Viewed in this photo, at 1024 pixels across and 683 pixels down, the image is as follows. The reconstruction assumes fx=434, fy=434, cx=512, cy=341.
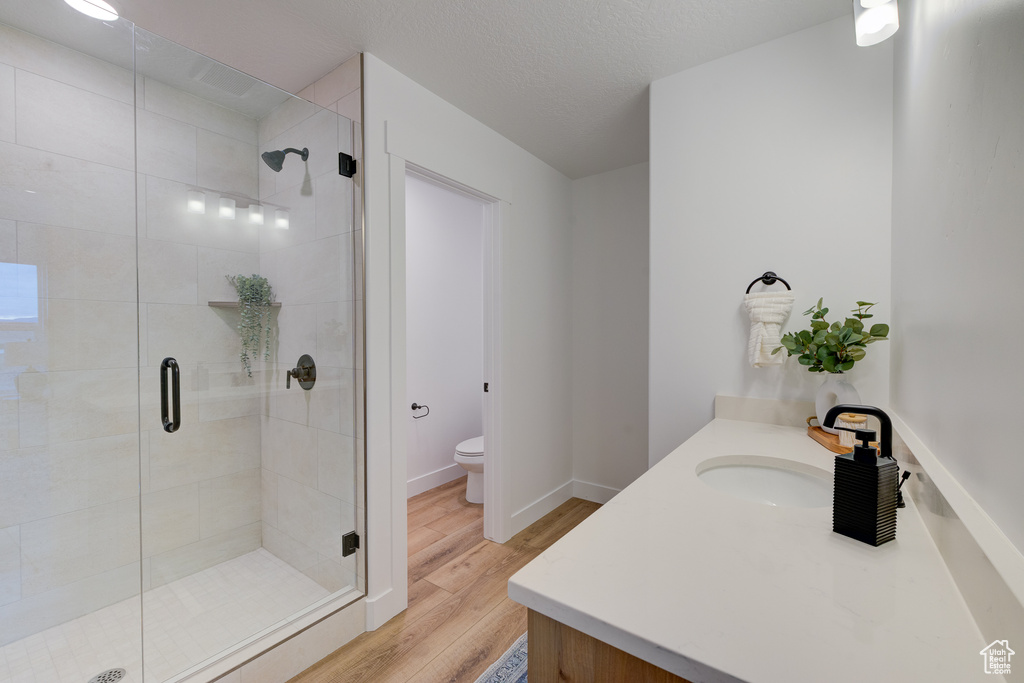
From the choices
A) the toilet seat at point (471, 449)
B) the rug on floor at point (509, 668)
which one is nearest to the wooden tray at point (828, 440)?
the rug on floor at point (509, 668)

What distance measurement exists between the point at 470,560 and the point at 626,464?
128cm

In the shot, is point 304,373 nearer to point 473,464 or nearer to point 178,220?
point 178,220

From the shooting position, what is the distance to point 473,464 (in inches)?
117

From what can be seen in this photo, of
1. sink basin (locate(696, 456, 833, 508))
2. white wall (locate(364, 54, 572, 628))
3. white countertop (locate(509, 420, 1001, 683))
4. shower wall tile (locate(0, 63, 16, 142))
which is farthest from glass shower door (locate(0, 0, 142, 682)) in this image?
sink basin (locate(696, 456, 833, 508))

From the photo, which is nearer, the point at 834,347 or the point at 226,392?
the point at 834,347

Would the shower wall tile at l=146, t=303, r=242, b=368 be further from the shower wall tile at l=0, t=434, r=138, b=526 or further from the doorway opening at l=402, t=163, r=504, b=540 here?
the doorway opening at l=402, t=163, r=504, b=540

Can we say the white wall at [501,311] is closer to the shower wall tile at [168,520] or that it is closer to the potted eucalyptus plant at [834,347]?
the shower wall tile at [168,520]

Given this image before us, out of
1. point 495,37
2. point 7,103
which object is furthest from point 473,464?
point 7,103

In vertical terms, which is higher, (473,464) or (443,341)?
(443,341)

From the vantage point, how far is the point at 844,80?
5.15ft

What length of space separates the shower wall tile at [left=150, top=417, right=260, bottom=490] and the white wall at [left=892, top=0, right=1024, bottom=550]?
2104 millimetres

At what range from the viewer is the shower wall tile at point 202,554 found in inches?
62.5

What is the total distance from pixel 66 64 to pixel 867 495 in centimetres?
268

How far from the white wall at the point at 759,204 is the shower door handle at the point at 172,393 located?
1901 mm
